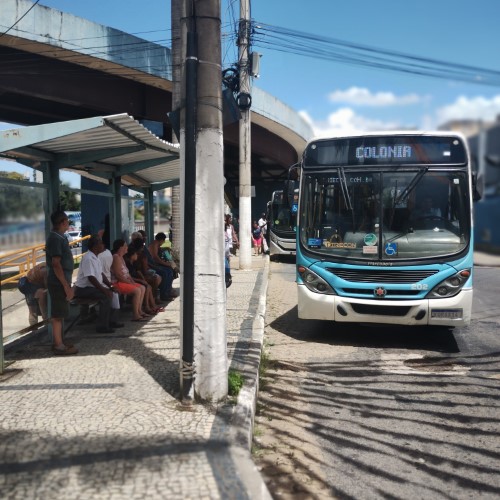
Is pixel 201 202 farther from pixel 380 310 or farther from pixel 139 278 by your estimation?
pixel 139 278

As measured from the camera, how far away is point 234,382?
4680 millimetres

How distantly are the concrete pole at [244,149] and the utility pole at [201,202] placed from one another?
11429 mm

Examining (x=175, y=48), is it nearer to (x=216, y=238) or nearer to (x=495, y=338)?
(x=216, y=238)

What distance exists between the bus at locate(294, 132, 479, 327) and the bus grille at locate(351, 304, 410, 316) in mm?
13

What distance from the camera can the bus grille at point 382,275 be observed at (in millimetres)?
6758

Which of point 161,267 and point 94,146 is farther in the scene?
point 161,267

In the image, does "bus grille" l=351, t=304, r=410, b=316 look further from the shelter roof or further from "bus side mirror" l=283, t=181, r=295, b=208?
the shelter roof

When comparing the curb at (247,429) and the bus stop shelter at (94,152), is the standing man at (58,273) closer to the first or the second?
the bus stop shelter at (94,152)

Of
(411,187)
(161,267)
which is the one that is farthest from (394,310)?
(161,267)

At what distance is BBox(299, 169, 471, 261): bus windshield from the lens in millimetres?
6934

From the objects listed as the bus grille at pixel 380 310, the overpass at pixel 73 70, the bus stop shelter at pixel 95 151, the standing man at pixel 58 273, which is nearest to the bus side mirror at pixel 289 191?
the bus stop shelter at pixel 95 151

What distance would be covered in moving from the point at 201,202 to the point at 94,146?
2.54 metres

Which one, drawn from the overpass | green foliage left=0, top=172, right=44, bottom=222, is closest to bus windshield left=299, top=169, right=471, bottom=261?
green foliage left=0, top=172, right=44, bottom=222

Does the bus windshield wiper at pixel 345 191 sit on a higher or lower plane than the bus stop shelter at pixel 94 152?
lower
